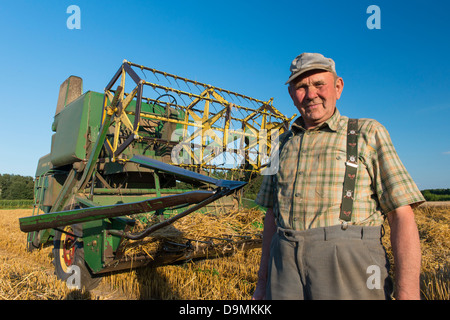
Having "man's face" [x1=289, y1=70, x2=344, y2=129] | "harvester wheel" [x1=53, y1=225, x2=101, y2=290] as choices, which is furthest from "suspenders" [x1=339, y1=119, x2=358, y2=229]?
"harvester wheel" [x1=53, y1=225, x2=101, y2=290]

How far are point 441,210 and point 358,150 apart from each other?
888 cm

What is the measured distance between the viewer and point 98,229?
3.21 metres

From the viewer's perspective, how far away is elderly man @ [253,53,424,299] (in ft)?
3.72

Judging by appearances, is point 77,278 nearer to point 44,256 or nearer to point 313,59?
point 44,256

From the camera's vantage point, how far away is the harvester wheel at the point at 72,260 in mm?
3492

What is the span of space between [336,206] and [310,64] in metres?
0.60

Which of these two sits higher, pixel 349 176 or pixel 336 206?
pixel 349 176

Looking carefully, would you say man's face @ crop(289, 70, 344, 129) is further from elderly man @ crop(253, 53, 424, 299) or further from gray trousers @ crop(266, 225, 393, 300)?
gray trousers @ crop(266, 225, 393, 300)

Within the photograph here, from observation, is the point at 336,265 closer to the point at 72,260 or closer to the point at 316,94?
the point at 316,94

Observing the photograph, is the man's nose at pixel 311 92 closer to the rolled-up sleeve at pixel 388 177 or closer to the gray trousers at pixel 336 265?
the rolled-up sleeve at pixel 388 177

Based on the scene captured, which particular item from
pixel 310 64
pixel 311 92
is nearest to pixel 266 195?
pixel 311 92

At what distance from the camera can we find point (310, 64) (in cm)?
134
